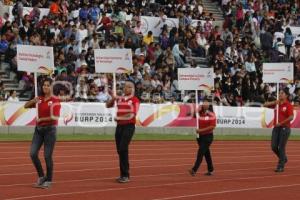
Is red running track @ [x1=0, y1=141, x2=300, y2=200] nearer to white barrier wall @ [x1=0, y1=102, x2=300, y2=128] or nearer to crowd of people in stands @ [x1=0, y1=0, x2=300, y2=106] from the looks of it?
white barrier wall @ [x1=0, y1=102, x2=300, y2=128]

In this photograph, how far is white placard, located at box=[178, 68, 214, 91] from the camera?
27.2m

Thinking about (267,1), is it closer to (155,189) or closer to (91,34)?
(91,34)

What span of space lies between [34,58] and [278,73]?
8.73m

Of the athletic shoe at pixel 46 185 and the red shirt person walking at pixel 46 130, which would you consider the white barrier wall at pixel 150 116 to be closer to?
the red shirt person walking at pixel 46 130

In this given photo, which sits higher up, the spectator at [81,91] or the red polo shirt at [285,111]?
the red polo shirt at [285,111]

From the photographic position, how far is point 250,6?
42656mm

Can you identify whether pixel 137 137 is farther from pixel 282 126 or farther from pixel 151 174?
pixel 151 174

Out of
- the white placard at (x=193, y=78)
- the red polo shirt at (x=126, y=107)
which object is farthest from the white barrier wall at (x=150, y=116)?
the red polo shirt at (x=126, y=107)

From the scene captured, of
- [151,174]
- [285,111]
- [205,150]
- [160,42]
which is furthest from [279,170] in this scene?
[160,42]

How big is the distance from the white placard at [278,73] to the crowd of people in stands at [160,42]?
4771 millimetres

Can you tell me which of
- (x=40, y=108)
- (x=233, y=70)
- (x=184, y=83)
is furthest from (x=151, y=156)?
(x=233, y=70)

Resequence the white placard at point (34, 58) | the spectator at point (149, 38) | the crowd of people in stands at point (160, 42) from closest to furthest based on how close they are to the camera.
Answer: the white placard at point (34, 58) → the crowd of people in stands at point (160, 42) → the spectator at point (149, 38)

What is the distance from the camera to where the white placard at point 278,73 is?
87.9 feet

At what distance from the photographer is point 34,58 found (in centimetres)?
2241
